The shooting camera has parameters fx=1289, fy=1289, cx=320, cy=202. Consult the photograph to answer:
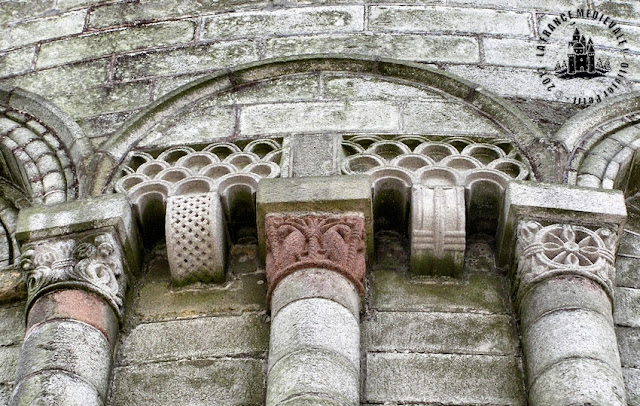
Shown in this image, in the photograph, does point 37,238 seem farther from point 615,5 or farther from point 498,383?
point 615,5

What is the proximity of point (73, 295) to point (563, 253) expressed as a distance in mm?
2239

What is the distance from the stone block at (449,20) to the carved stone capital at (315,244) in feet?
7.31

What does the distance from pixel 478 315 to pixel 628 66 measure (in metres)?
2.50

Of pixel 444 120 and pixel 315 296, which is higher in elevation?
pixel 444 120

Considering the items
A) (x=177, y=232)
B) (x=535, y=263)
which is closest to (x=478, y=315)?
(x=535, y=263)

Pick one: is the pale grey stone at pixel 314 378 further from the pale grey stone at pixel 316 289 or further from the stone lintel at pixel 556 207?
the stone lintel at pixel 556 207

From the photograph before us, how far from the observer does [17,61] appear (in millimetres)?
8141

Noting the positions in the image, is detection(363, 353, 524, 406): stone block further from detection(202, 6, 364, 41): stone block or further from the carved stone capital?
detection(202, 6, 364, 41): stone block

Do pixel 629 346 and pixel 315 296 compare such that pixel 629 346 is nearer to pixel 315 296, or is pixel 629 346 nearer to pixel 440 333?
pixel 440 333

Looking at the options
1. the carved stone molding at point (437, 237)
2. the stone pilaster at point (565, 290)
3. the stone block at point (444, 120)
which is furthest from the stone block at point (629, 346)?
the stone block at point (444, 120)

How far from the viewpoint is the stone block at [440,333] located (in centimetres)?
576

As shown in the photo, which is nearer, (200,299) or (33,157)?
(200,299)

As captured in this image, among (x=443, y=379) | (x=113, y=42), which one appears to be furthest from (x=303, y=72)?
(x=443, y=379)

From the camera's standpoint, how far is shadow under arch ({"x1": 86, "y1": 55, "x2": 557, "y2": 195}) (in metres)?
6.80
